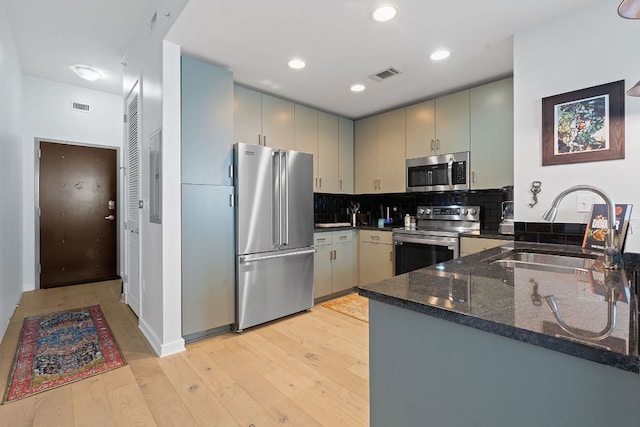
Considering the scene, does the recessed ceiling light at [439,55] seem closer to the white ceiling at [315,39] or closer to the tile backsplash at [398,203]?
the white ceiling at [315,39]

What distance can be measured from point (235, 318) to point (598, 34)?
3.29 metres

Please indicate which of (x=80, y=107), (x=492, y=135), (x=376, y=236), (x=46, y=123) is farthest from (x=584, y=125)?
(x=46, y=123)

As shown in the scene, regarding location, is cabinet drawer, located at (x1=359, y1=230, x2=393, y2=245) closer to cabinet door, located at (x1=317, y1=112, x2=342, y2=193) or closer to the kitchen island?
cabinet door, located at (x1=317, y1=112, x2=342, y2=193)

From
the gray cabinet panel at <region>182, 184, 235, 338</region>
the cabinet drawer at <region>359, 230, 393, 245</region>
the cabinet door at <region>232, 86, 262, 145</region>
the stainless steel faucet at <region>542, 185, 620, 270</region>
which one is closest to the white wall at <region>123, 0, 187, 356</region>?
the gray cabinet panel at <region>182, 184, 235, 338</region>

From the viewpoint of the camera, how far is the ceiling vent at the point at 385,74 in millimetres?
2829

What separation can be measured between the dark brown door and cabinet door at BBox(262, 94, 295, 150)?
2.88 meters

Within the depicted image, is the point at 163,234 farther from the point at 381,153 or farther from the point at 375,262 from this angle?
the point at 381,153

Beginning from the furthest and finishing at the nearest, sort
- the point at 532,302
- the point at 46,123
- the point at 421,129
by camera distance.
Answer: the point at 46,123, the point at 421,129, the point at 532,302

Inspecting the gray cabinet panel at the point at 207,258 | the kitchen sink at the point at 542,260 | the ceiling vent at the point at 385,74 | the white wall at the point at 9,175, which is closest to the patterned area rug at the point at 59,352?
the white wall at the point at 9,175

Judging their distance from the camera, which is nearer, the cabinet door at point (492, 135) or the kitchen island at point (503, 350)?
the kitchen island at point (503, 350)

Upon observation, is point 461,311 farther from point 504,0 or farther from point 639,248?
point 504,0

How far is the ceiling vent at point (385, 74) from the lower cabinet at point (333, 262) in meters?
1.75

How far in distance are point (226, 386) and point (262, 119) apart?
251cm

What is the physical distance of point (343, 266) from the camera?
385 centimetres
